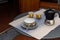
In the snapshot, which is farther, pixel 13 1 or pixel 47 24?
pixel 13 1

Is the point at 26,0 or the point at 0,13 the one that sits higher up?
the point at 26,0

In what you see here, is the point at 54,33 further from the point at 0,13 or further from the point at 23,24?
the point at 0,13

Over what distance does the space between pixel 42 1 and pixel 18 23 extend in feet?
6.94

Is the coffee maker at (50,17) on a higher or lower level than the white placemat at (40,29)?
higher

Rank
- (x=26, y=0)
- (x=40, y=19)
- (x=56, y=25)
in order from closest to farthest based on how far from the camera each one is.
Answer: (x=56, y=25) < (x=40, y=19) < (x=26, y=0)

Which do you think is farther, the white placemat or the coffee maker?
the coffee maker

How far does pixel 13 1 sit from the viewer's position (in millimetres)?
3980

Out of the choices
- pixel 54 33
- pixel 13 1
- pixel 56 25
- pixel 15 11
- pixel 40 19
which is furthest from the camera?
pixel 13 1

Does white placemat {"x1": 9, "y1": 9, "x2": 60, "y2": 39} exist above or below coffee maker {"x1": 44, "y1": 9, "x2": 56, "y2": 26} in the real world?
below

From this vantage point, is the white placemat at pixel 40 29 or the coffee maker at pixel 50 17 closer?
the white placemat at pixel 40 29

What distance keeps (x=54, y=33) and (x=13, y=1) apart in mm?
2858

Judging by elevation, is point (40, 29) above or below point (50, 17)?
below

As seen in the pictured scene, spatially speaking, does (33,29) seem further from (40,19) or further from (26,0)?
(26,0)

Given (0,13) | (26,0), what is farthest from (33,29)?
(0,13)
